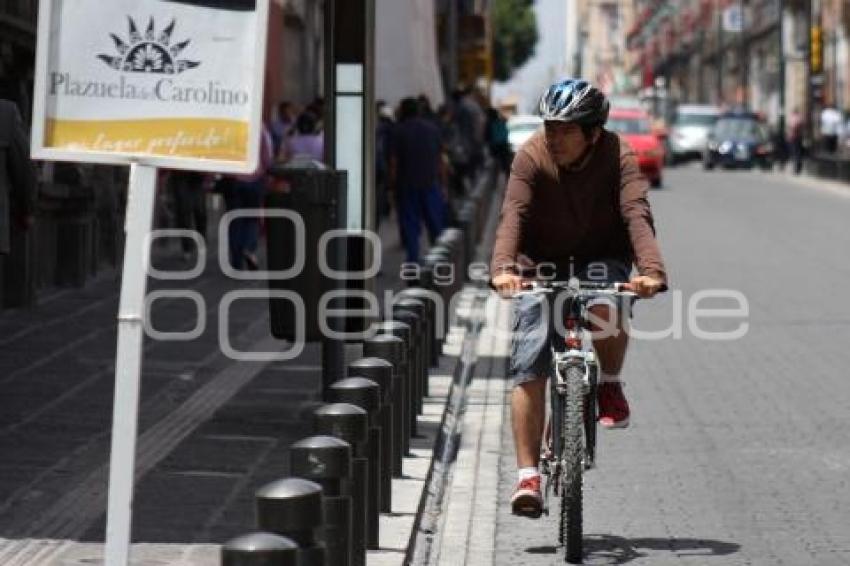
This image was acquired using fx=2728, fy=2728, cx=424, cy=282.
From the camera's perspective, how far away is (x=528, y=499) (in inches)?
366

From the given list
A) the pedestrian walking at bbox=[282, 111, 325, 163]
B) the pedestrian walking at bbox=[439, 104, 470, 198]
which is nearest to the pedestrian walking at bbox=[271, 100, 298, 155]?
the pedestrian walking at bbox=[282, 111, 325, 163]

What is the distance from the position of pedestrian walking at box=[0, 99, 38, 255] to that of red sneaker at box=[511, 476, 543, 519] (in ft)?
14.0

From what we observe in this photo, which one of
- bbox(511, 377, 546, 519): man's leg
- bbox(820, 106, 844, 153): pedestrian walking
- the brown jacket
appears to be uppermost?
bbox(820, 106, 844, 153): pedestrian walking

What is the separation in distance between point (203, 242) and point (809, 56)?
45398 millimetres

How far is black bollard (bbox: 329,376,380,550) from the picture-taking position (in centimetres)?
893

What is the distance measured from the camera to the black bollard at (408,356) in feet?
38.9

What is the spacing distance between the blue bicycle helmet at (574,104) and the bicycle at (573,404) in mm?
554

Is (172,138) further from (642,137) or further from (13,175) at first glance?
(642,137)

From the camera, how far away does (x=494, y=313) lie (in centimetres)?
2108

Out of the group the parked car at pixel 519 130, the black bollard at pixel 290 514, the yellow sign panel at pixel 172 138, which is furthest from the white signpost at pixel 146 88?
the parked car at pixel 519 130

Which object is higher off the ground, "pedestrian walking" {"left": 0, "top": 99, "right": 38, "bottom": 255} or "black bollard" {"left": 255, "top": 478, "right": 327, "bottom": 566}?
"pedestrian walking" {"left": 0, "top": 99, "right": 38, "bottom": 255}

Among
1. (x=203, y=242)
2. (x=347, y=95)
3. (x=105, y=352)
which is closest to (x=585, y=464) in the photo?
(x=347, y=95)

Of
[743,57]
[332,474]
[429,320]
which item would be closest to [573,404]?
[332,474]

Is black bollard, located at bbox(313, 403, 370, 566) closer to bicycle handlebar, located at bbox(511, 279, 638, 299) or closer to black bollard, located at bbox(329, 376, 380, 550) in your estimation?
black bollard, located at bbox(329, 376, 380, 550)
